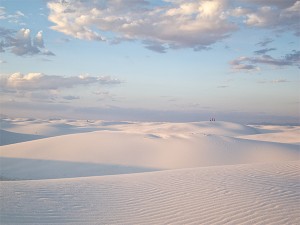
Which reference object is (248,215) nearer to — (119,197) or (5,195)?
(119,197)

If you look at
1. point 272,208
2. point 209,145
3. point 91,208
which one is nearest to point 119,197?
point 91,208

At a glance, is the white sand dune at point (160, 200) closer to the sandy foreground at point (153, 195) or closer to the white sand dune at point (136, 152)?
the sandy foreground at point (153, 195)

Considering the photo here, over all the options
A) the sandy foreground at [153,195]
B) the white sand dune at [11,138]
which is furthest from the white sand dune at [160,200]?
the white sand dune at [11,138]

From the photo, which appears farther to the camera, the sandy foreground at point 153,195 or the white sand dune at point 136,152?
the white sand dune at point 136,152

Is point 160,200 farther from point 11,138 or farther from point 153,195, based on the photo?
point 11,138

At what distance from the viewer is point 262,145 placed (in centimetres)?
2217

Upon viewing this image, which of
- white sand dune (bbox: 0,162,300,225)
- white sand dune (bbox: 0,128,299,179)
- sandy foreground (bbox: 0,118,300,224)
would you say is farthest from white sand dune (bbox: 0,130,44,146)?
white sand dune (bbox: 0,162,300,225)

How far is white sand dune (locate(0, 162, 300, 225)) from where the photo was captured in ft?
21.7

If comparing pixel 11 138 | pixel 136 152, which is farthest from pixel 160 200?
pixel 11 138

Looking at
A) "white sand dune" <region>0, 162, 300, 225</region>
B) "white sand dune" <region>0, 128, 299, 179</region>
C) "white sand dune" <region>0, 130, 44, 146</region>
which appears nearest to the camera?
"white sand dune" <region>0, 162, 300, 225</region>

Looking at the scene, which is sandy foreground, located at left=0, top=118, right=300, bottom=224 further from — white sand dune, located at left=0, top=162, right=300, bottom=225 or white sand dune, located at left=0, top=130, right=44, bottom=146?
white sand dune, located at left=0, top=130, right=44, bottom=146

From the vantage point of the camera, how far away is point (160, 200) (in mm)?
7961

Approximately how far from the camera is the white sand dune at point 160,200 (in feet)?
21.7

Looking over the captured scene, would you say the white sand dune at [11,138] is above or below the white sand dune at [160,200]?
below
